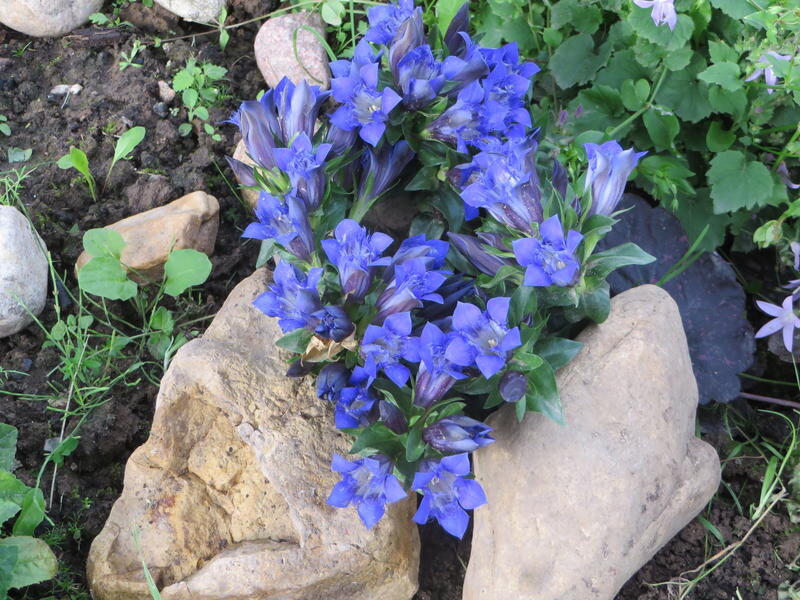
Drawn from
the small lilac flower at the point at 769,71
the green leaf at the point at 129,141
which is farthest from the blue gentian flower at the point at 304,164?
the small lilac flower at the point at 769,71

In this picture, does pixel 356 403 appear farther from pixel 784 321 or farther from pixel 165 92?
pixel 165 92

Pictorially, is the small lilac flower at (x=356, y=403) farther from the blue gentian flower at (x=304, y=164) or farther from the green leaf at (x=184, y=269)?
the green leaf at (x=184, y=269)

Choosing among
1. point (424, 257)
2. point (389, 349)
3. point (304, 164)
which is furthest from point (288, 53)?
point (389, 349)

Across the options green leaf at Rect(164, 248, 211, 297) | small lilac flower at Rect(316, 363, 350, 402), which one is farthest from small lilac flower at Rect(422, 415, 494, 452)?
green leaf at Rect(164, 248, 211, 297)

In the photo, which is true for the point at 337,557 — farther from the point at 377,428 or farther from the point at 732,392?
the point at 732,392

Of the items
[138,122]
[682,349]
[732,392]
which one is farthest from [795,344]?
[138,122]

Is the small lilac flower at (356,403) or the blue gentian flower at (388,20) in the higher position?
the blue gentian flower at (388,20)

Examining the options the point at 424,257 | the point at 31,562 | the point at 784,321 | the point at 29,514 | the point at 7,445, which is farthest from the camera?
the point at 784,321
